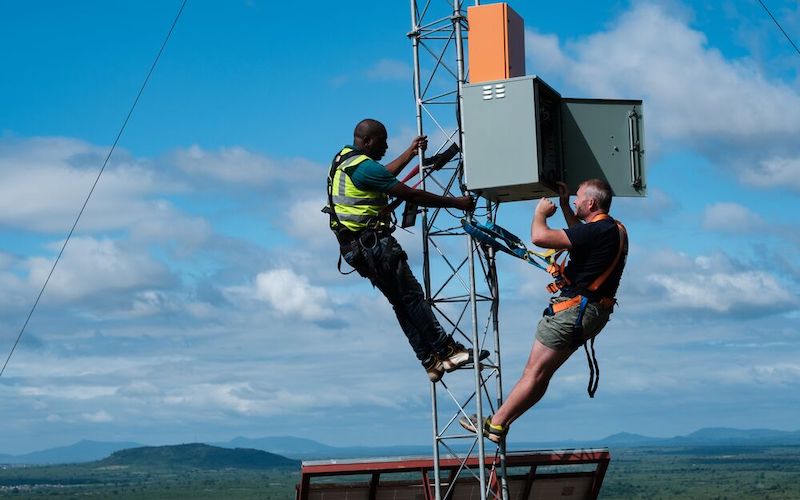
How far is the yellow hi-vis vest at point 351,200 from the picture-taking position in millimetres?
9633

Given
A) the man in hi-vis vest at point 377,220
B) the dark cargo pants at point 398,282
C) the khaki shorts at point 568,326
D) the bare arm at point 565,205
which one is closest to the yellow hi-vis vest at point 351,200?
the man in hi-vis vest at point 377,220

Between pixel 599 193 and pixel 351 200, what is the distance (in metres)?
2.29

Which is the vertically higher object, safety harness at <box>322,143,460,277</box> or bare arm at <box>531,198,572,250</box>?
safety harness at <box>322,143,460,277</box>

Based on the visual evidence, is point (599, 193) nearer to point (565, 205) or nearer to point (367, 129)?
point (565, 205)

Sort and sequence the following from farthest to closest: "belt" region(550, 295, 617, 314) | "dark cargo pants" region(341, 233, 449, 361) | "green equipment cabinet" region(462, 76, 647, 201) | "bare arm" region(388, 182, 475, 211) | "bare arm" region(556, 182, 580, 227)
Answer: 1. "green equipment cabinet" region(462, 76, 647, 201)
2. "dark cargo pants" region(341, 233, 449, 361)
3. "bare arm" region(388, 182, 475, 211)
4. "bare arm" region(556, 182, 580, 227)
5. "belt" region(550, 295, 617, 314)

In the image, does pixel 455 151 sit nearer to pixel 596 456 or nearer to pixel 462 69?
pixel 462 69

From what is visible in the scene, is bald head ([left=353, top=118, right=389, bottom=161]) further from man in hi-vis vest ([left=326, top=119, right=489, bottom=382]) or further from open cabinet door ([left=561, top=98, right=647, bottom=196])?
open cabinet door ([left=561, top=98, right=647, bottom=196])

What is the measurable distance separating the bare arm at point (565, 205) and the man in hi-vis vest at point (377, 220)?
84 centimetres

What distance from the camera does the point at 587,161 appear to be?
1043 centimetres

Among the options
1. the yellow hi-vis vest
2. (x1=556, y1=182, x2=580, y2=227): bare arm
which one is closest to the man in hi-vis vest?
the yellow hi-vis vest

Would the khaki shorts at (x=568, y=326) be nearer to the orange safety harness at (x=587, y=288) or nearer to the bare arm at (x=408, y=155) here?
the orange safety harness at (x=587, y=288)

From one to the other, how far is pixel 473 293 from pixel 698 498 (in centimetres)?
16201

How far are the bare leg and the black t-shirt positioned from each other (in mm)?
501

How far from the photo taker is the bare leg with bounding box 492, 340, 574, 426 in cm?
889
